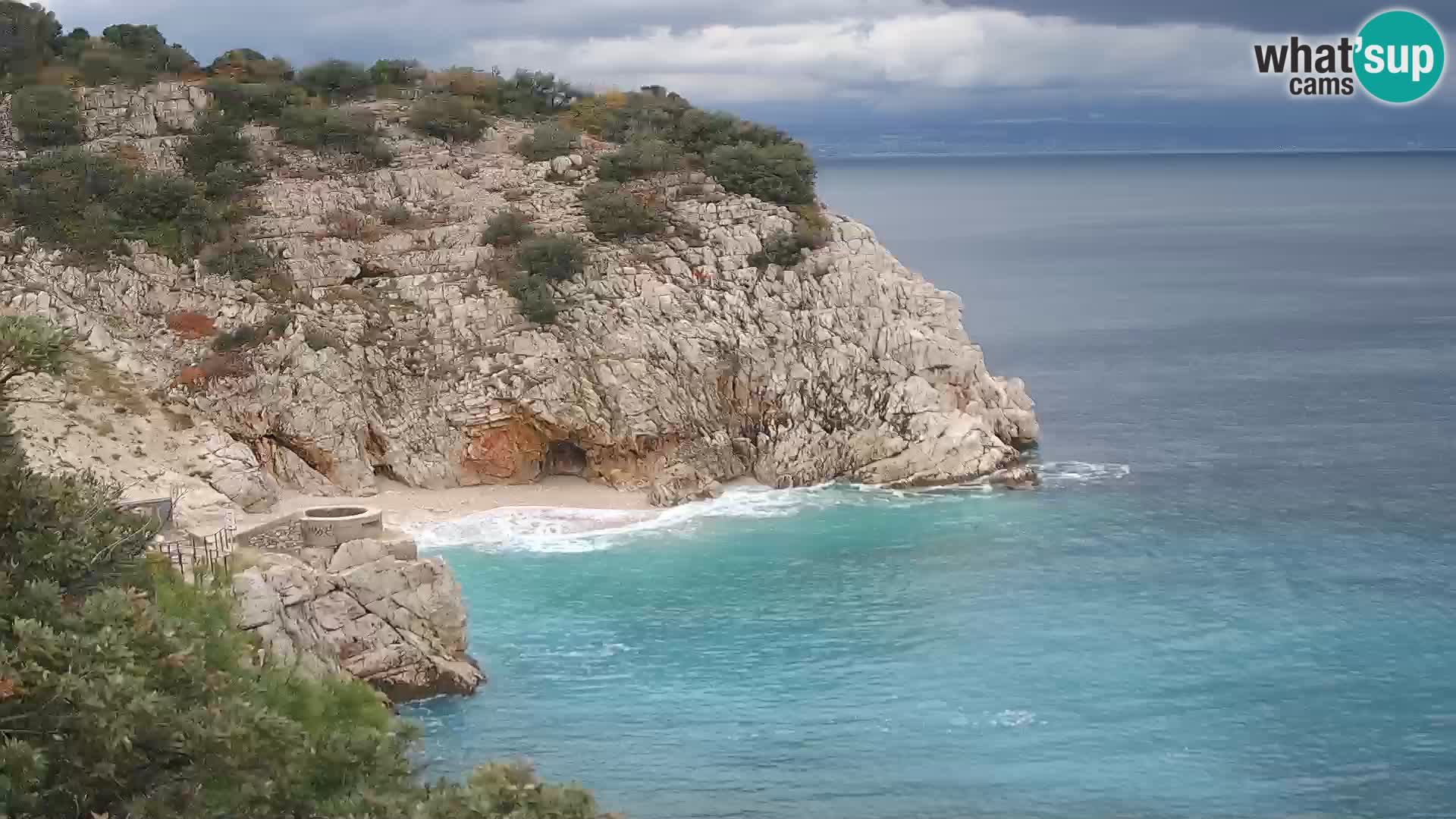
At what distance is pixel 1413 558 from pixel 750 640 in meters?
17.6

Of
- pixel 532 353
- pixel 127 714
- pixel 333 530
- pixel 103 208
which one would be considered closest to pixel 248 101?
pixel 103 208

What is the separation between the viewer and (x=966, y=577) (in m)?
36.8

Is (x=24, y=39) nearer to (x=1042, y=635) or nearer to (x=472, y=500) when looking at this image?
(x=472, y=500)

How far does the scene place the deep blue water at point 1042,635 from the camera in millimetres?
25531

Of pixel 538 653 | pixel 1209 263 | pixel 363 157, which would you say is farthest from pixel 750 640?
pixel 1209 263

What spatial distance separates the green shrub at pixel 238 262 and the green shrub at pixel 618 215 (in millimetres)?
10265

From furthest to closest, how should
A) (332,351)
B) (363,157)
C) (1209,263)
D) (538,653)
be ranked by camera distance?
(1209,263)
(363,157)
(332,351)
(538,653)

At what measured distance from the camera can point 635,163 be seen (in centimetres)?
5228

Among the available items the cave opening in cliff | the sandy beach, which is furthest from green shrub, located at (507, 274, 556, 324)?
the sandy beach

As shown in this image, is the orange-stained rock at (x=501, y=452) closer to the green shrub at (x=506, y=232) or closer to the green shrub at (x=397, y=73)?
the green shrub at (x=506, y=232)

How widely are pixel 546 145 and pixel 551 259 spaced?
7.79 metres

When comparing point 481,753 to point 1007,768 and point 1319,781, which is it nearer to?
point 1007,768

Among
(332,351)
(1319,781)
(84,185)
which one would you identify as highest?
(84,185)

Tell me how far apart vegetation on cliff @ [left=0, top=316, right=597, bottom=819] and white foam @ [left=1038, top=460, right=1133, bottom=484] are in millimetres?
33936
